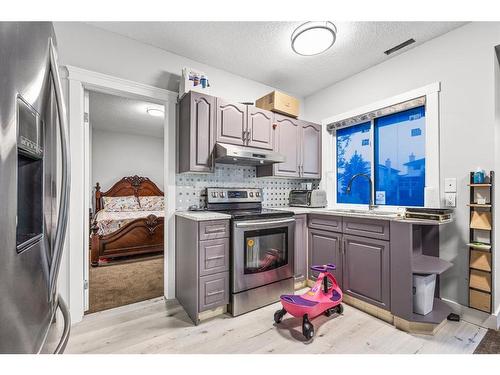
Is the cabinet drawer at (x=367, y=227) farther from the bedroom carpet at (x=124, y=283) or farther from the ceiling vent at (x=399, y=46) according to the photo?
the bedroom carpet at (x=124, y=283)

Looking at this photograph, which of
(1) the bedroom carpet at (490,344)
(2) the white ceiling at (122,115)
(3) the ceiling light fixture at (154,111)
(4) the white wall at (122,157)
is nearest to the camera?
(1) the bedroom carpet at (490,344)

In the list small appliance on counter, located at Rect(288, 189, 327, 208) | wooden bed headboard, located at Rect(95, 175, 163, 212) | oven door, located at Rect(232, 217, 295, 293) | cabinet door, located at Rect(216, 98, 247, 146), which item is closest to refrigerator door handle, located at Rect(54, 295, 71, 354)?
oven door, located at Rect(232, 217, 295, 293)

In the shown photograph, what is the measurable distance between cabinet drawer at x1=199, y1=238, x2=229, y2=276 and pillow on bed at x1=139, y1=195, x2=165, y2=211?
377cm

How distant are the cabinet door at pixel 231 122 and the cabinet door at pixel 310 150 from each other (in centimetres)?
95

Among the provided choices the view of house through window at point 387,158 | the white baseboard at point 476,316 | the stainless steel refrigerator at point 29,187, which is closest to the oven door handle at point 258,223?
the view of house through window at point 387,158

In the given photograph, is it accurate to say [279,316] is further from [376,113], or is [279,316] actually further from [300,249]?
[376,113]

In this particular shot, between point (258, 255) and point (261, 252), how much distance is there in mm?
43

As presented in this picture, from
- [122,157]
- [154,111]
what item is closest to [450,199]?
[154,111]

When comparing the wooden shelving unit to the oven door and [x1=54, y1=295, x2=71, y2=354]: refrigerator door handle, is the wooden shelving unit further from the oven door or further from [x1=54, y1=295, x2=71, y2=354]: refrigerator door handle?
[x1=54, y1=295, x2=71, y2=354]: refrigerator door handle

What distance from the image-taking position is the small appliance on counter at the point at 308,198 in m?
2.95

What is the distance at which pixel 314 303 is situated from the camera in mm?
1878

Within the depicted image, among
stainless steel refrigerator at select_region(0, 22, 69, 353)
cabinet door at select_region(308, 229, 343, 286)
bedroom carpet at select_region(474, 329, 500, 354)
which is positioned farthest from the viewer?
cabinet door at select_region(308, 229, 343, 286)

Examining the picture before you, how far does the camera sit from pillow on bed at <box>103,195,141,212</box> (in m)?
4.94
